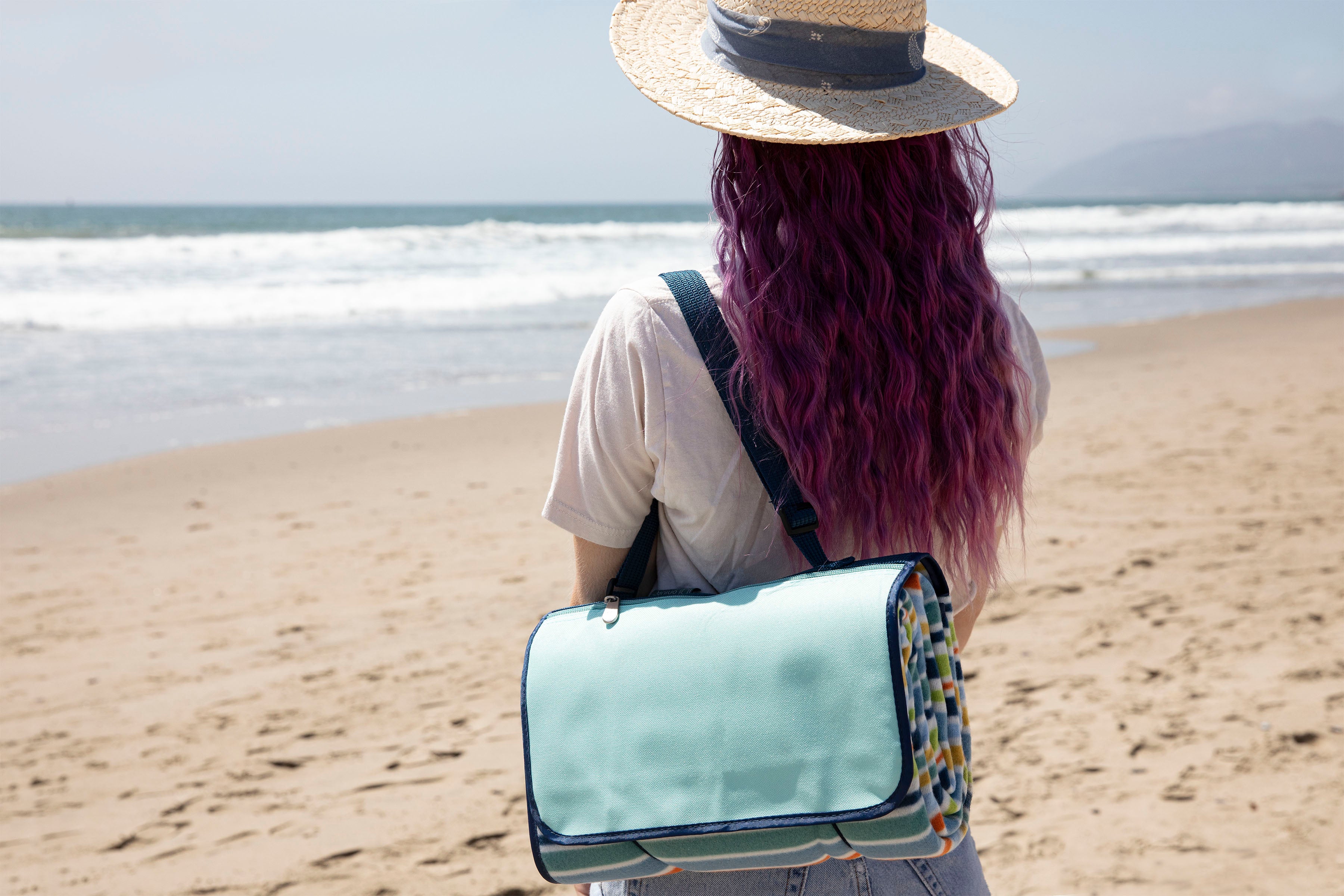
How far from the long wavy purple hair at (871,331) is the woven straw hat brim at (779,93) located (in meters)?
0.04

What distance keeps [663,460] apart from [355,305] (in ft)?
41.2

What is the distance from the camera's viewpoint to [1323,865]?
86.6 inches

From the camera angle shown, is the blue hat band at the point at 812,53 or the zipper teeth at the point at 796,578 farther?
the blue hat band at the point at 812,53

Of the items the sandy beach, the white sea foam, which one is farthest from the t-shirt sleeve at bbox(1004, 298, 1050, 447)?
the white sea foam

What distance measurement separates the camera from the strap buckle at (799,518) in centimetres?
101

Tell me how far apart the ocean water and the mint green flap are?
1.56ft

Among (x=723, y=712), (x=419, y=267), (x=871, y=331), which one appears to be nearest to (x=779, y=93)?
(x=871, y=331)

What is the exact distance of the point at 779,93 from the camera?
1070 millimetres

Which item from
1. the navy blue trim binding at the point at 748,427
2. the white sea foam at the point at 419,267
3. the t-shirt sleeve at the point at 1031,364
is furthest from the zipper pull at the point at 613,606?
the white sea foam at the point at 419,267

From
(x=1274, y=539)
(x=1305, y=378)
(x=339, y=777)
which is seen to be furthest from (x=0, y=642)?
(x=1305, y=378)

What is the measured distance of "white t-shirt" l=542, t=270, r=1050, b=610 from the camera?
100 cm

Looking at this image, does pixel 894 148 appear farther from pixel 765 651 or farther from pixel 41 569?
pixel 41 569

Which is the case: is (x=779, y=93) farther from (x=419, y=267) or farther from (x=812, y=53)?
(x=419, y=267)

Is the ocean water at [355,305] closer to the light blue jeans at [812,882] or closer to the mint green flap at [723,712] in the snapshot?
the mint green flap at [723,712]
